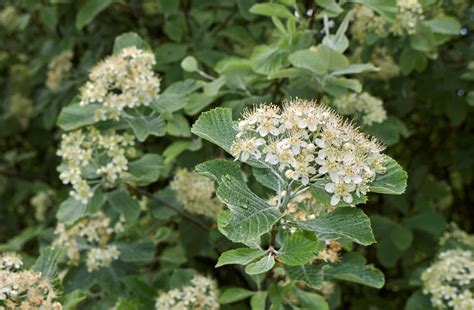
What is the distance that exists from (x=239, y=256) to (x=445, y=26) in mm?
1974

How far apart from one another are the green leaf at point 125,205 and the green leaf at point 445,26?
165 cm

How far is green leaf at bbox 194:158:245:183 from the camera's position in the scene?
2072 millimetres

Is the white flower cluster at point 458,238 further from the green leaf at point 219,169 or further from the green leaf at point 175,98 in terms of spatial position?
the green leaf at point 219,169

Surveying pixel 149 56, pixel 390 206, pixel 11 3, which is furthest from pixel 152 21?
pixel 390 206

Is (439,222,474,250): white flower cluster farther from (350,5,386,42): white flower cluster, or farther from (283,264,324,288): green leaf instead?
(283,264,324,288): green leaf

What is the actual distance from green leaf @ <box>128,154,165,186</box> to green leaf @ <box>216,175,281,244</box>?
1.03m

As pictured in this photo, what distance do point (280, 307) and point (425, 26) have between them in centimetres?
172

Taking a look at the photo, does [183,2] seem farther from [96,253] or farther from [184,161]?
[96,253]

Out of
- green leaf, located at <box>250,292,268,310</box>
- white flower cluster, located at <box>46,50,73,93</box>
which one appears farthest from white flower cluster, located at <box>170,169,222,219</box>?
white flower cluster, located at <box>46,50,73,93</box>

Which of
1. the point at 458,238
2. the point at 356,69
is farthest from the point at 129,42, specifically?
the point at 458,238

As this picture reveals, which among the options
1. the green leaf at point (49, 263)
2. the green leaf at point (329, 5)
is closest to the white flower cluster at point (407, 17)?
the green leaf at point (329, 5)

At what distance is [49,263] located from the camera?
2648 millimetres

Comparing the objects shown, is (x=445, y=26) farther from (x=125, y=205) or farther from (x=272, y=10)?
(x=125, y=205)

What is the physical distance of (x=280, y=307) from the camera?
2430 mm
